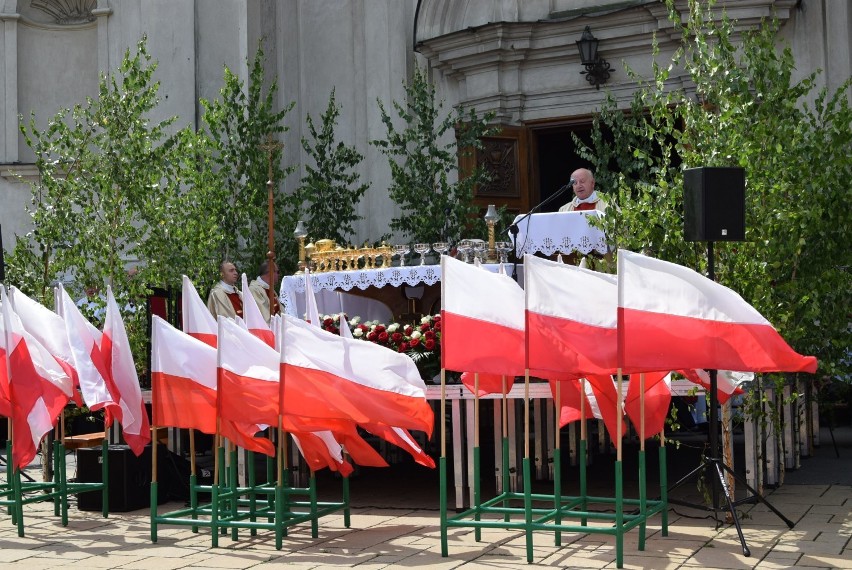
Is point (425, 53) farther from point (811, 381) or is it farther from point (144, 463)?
point (144, 463)

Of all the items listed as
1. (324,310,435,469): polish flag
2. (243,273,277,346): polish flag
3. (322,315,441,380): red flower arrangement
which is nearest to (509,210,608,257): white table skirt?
(322,315,441,380): red flower arrangement

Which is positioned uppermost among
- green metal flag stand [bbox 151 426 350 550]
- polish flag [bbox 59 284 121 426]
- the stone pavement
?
polish flag [bbox 59 284 121 426]

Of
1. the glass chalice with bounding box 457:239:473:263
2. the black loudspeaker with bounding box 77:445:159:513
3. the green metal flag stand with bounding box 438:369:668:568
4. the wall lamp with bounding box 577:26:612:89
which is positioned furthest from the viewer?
the wall lamp with bounding box 577:26:612:89

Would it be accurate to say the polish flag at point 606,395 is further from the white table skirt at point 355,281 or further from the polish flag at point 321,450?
the white table skirt at point 355,281

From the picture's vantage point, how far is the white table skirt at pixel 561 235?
11500mm

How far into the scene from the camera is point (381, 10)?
59.5 ft

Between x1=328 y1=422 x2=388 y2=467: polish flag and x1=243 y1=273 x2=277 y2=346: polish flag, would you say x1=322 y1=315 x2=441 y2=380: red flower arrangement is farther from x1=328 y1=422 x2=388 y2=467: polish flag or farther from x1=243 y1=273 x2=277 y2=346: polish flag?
x1=328 y1=422 x2=388 y2=467: polish flag

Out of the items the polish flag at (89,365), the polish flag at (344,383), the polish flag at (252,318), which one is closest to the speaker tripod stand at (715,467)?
the polish flag at (344,383)

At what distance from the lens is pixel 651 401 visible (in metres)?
8.66

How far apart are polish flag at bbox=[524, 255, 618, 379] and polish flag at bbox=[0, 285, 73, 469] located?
3641mm

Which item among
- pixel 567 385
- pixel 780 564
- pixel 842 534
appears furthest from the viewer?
pixel 567 385

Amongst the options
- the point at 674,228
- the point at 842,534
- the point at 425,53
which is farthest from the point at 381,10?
the point at 842,534

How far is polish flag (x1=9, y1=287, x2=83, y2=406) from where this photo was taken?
31.9 feet

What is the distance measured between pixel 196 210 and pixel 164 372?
4.74m
